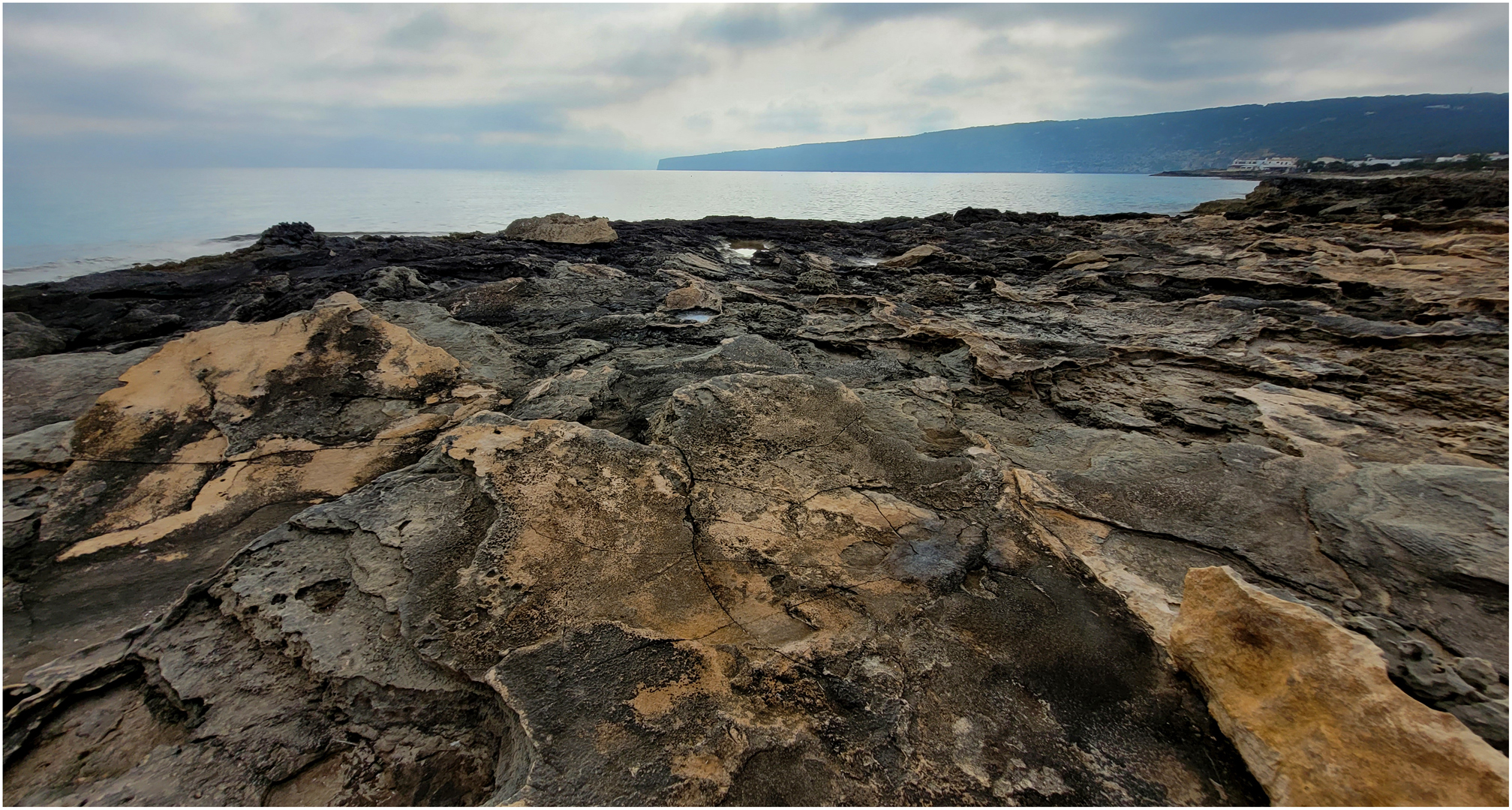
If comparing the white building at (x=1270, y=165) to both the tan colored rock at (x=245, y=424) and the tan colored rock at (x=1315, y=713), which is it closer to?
the tan colored rock at (x=1315, y=713)

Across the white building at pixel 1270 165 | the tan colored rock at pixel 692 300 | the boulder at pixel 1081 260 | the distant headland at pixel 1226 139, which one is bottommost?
the tan colored rock at pixel 692 300

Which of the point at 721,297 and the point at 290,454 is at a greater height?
the point at 721,297

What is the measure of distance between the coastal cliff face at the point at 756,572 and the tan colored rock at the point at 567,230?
7.88 metres

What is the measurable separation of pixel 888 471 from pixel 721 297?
4791 millimetres

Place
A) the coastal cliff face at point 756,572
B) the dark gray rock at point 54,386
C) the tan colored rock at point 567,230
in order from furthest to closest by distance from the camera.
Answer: the tan colored rock at point 567,230 → the dark gray rock at point 54,386 → the coastal cliff face at point 756,572

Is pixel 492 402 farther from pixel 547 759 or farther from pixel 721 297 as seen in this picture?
pixel 721 297

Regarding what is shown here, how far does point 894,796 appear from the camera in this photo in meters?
1.37

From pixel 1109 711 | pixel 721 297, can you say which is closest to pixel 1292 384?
pixel 1109 711

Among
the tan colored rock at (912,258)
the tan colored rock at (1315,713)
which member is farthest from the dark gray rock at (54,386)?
the tan colored rock at (912,258)

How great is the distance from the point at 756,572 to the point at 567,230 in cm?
1151

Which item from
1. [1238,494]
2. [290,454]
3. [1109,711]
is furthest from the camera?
[290,454]

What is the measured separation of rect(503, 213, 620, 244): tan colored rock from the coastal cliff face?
7.88 metres

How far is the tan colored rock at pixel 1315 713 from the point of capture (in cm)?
118

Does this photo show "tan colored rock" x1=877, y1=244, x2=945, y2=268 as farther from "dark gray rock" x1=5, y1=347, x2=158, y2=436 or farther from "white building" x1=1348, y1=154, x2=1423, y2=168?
"white building" x1=1348, y1=154, x2=1423, y2=168
